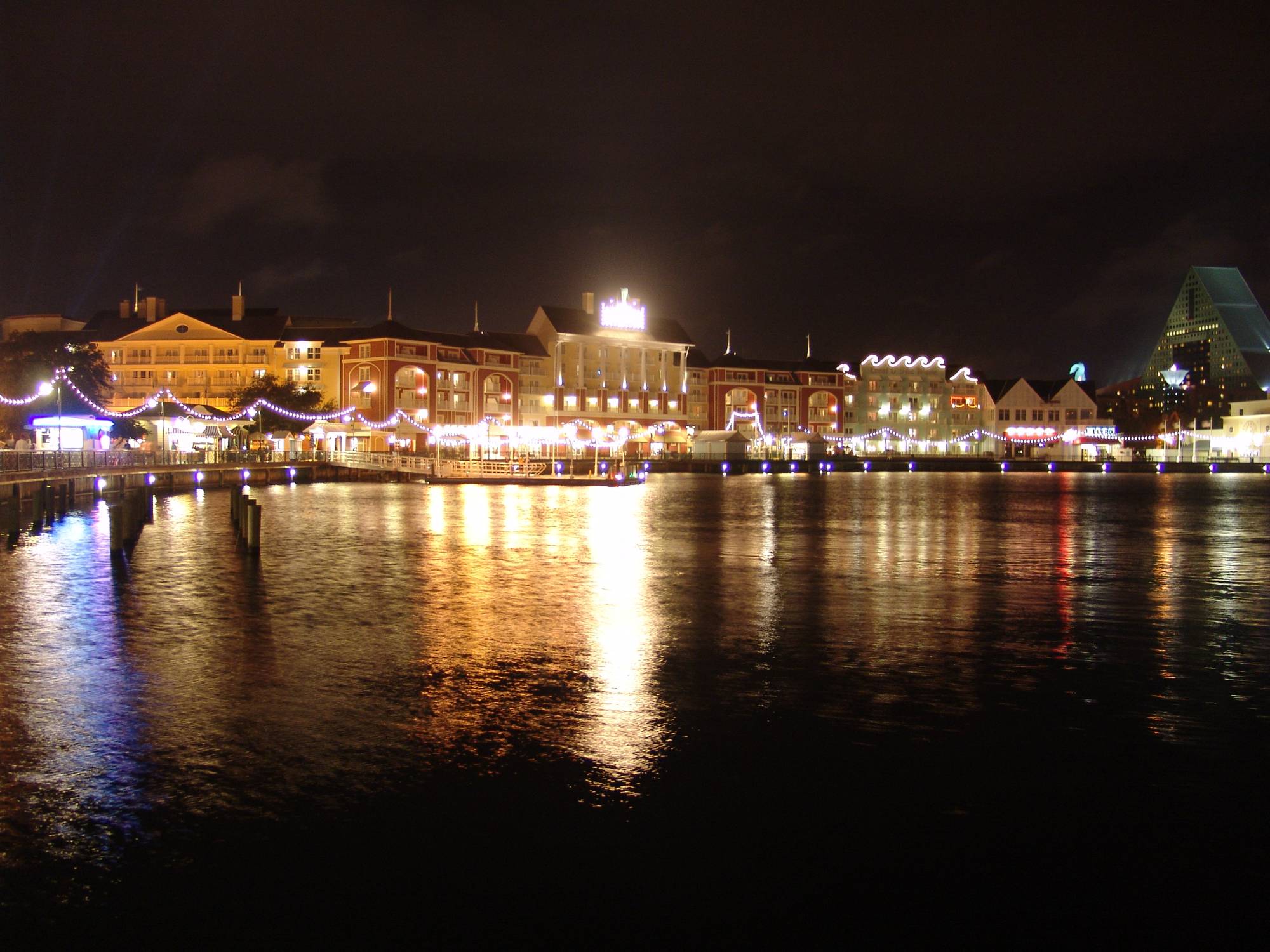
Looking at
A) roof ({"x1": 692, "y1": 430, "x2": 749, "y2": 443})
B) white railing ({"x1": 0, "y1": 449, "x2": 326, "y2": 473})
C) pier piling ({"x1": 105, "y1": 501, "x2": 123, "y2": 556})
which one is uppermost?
roof ({"x1": 692, "y1": 430, "x2": 749, "y2": 443})

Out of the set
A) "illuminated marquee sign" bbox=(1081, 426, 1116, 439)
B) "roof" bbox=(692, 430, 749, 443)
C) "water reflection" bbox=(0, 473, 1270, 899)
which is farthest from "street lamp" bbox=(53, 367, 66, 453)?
"illuminated marquee sign" bbox=(1081, 426, 1116, 439)

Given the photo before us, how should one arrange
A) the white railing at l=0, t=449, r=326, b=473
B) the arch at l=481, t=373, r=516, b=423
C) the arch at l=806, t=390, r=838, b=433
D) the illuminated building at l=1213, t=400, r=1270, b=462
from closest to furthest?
the white railing at l=0, t=449, r=326, b=473 < the arch at l=481, t=373, r=516, b=423 < the arch at l=806, t=390, r=838, b=433 < the illuminated building at l=1213, t=400, r=1270, b=462

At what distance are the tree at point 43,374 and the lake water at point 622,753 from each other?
4409 cm

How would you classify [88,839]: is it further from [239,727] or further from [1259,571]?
[1259,571]

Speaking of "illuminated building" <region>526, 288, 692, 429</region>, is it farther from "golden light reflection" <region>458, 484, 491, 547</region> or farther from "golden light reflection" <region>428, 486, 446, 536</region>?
"golden light reflection" <region>428, 486, 446, 536</region>

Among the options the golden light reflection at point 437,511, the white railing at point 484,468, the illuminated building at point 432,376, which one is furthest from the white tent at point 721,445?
the golden light reflection at point 437,511

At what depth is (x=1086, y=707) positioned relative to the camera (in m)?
10.5

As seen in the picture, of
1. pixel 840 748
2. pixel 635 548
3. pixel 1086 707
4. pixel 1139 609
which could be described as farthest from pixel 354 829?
pixel 635 548

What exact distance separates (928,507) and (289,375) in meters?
58.5

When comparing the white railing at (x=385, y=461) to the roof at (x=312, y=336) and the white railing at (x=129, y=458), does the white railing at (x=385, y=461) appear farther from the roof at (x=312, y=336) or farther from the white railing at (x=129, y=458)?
the roof at (x=312, y=336)

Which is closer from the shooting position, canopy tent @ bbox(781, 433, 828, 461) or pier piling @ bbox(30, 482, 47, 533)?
pier piling @ bbox(30, 482, 47, 533)

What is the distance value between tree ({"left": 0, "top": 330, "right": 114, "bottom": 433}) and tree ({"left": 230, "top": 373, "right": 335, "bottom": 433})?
9432 mm

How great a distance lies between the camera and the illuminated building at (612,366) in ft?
313

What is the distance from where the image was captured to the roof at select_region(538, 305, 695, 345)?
3794 inches
